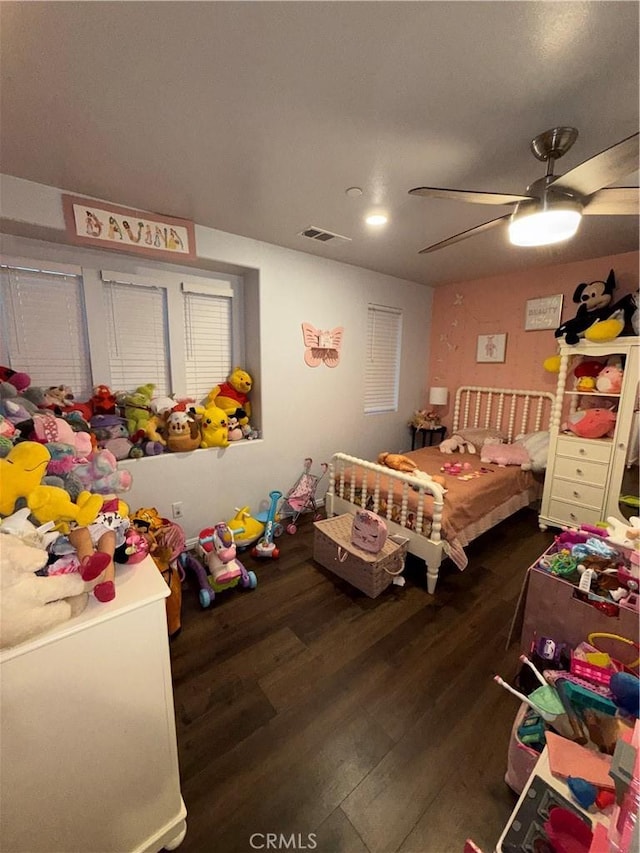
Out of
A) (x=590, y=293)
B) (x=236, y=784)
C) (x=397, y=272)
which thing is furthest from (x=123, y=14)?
(x=590, y=293)

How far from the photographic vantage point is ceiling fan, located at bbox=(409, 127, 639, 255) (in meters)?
1.17

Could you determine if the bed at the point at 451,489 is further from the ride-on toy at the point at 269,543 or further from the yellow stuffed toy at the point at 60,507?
the yellow stuffed toy at the point at 60,507

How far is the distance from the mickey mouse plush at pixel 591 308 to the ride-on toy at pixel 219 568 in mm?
3011

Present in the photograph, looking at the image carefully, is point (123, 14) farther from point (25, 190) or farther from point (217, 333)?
point (217, 333)

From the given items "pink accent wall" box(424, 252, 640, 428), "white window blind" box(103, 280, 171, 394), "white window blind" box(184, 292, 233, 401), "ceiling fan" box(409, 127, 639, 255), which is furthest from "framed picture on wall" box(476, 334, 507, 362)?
"white window blind" box(103, 280, 171, 394)

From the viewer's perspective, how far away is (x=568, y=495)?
279cm

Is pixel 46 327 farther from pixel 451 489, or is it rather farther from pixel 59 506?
pixel 451 489

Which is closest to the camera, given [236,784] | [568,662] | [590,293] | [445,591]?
[236,784]

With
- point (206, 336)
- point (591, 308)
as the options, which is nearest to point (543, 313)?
point (591, 308)

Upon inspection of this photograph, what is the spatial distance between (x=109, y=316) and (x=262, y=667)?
238 cm

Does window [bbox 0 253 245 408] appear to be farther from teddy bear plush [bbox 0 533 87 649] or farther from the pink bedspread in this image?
teddy bear plush [bbox 0 533 87 649]

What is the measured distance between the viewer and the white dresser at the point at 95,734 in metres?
0.75

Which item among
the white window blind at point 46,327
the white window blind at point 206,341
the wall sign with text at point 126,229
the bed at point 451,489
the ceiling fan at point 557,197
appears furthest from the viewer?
the white window blind at point 206,341

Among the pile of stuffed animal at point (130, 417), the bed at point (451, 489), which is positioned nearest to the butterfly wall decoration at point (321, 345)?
the pile of stuffed animal at point (130, 417)
